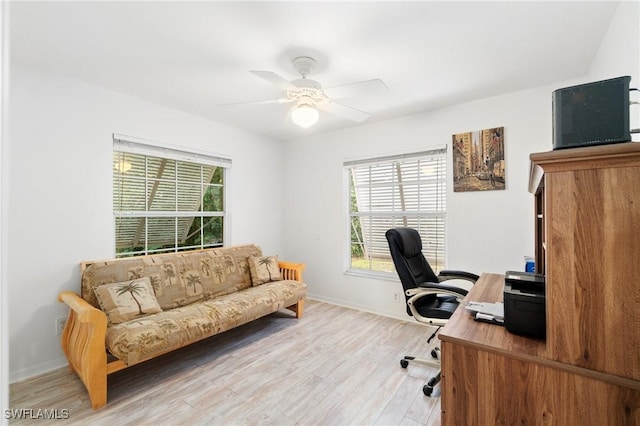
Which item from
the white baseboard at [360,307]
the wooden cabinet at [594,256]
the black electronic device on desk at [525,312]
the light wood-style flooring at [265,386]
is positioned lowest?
the light wood-style flooring at [265,386]

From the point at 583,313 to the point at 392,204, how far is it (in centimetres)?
279

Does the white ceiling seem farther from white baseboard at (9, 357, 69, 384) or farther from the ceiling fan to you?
white baseboard at (9, 357, 69, 384)

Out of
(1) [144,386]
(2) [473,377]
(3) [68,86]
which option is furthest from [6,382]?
(3) [68,86]

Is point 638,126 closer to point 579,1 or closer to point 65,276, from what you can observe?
point 579,1

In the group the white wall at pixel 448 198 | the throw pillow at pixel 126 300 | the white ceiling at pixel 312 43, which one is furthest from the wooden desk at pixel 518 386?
the throw pillow at pixel 126 300

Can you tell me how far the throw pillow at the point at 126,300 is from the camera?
85.9 inches

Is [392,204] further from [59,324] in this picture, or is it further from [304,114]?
[59,324]

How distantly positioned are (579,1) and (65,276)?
161 inches

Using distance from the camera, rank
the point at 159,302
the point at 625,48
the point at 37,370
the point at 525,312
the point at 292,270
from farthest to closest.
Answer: the point at 292,270 → the point at 159,302 → the point at 37,370 → the point at 625,48 → the point at 525,312

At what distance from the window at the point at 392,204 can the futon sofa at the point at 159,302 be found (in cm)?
103

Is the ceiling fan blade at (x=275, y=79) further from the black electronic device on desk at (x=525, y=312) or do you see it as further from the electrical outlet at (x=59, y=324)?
the electrical outlet at (x=59, y=324)

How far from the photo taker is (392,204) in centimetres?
367

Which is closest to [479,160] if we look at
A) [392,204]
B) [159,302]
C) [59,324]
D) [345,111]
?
[392,204]

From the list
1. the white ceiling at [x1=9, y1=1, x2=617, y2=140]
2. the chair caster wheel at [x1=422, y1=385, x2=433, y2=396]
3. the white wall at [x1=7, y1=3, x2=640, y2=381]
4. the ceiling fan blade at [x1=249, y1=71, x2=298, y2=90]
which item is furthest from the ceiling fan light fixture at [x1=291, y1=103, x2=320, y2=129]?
the chair caster wheel at [x1=422, y1=385, x2=433, y2=396]
